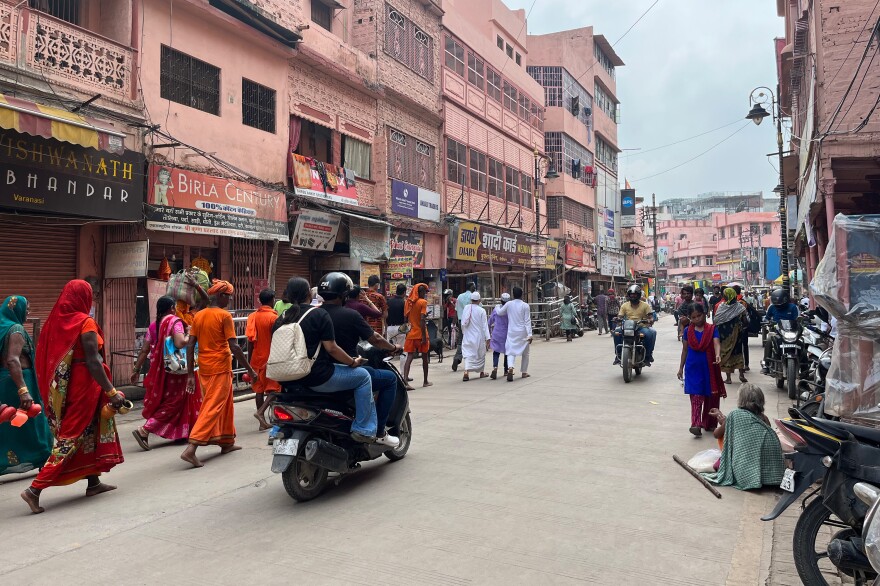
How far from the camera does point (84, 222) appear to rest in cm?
972

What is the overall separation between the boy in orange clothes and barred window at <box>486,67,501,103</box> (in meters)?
18.7

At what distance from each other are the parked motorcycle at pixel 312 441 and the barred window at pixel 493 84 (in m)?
21.3

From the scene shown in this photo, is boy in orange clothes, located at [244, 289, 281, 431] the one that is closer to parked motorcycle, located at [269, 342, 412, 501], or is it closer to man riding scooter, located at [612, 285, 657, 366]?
parked motorcycle, located at [269, 342, 412, 501]

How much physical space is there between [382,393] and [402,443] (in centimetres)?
73

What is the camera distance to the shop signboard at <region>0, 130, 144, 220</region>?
27.5 ft

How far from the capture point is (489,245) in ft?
75.9

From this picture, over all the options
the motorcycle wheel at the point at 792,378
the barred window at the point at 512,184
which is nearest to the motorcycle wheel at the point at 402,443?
the motorcycle wheel at the point at 792,378

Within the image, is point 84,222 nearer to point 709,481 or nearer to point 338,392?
point 338,392

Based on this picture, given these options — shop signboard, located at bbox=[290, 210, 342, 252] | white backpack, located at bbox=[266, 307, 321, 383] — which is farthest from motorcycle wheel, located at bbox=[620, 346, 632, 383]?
white backpack, located at bbox=[266, 307, 321, 383]

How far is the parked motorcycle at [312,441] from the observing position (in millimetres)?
4586

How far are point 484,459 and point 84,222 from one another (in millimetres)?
7499

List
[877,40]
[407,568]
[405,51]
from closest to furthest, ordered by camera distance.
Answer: [407,568] < [877,40] < [405,51]

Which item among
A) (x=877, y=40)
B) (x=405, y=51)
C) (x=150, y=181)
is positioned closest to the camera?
(x=877, y=40)

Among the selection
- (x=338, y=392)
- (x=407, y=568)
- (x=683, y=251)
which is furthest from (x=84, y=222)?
(x=683, y=251)
